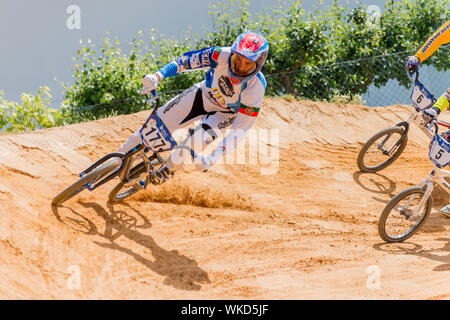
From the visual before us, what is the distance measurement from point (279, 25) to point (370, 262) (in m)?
7.62

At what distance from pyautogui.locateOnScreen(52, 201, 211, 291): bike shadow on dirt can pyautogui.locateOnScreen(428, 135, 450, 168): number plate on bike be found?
335 centimetres

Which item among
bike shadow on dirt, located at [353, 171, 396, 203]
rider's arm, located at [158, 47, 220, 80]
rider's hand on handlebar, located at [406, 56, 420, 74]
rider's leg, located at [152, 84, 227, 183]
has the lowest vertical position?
bike shadow on dirt, located at [353, 171, 396, 203]

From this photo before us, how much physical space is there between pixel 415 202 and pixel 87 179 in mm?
4229

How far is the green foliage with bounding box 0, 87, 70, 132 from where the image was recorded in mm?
10203

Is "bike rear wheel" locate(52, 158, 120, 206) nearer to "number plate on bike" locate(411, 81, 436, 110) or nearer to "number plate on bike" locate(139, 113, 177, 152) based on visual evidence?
"number plate on bike" locate(139, 113, 177, 152)

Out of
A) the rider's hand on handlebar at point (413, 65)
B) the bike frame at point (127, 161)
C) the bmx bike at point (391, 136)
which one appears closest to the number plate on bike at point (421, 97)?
the bmx bike at point (391, 136)

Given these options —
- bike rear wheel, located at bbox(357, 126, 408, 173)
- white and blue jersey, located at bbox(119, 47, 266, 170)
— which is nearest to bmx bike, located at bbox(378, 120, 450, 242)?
bike rear wheel, located at bbox(357, 126, 408, 173)

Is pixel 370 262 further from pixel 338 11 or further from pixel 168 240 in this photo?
pixel 338 11

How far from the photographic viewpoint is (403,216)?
276 inches

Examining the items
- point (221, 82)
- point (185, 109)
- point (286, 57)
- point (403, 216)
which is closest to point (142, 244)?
point (185, 109)

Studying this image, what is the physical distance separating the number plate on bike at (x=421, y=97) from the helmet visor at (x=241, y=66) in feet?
12.9

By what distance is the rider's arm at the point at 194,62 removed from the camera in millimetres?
6332

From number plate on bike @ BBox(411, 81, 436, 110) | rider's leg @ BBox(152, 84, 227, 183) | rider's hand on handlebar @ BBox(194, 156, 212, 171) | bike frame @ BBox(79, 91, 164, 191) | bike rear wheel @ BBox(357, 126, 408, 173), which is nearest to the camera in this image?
rider's hand on handlebar @ BBox(194, 156, 212, 171)

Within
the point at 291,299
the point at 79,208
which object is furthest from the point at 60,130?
the point at 291,299
